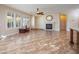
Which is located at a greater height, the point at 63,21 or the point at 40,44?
the point at 63,21

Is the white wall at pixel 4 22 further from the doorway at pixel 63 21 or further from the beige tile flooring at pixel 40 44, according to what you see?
the doorway at pixel 63 21

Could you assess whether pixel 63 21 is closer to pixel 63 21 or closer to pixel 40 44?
pixel 63 21

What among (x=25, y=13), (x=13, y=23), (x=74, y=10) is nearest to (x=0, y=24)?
(x=13, y=23)

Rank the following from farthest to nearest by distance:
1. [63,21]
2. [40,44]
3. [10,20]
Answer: [40,44]
[10,20]
[63,21]

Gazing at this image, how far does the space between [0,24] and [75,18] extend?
1.43 meters

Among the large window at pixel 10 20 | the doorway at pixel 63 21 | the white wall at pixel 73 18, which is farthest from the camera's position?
the large window at pixel 10 20

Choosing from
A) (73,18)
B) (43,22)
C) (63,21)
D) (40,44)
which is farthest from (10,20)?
(73,18)

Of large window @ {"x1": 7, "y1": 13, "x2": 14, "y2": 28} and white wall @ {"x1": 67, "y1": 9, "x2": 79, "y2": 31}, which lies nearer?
white wall @ {"x1": 67, "y1": 9, "x2": 79, "y2": 31}

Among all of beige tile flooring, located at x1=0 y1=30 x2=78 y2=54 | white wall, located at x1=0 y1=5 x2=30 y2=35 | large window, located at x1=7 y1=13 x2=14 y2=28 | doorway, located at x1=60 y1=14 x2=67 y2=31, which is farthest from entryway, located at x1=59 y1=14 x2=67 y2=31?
large window, located at x1=7 y1=13 x2=14 y2=28

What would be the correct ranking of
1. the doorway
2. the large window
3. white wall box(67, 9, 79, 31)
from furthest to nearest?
the large window → the doorway → white wall box(67, 9, 79, 31)

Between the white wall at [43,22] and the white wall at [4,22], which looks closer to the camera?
the white wall at [4,22]

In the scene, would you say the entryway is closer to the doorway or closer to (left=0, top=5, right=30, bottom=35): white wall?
the doorway

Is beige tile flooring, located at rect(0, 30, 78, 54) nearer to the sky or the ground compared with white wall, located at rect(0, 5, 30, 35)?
nearer to the ground

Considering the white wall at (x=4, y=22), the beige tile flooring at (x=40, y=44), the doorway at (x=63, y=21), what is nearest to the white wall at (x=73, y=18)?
the doorway at (x=63, y=21)
